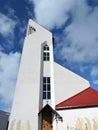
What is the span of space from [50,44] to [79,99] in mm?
7805

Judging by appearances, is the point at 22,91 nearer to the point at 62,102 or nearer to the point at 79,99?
the point at 62,102

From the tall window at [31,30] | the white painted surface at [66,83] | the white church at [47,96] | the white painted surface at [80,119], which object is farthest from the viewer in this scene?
the tall window at [31,30]

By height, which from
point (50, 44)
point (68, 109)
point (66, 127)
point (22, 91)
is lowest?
point (66, 127)

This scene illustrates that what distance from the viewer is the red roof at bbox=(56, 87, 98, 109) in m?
16.8

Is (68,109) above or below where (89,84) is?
below

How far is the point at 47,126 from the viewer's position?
17.9m

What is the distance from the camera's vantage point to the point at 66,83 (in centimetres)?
1961

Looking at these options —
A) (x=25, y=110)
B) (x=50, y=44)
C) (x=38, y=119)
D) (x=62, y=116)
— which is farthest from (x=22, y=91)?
(x=50, y=44)

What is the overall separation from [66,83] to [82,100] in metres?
2.75

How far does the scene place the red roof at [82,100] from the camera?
16797 mm

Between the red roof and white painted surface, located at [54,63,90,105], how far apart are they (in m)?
0.54

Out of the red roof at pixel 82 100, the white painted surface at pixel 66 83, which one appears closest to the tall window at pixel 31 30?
the white painted surface at pixel 66 83

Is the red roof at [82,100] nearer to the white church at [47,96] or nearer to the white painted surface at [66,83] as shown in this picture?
the white church at [47,96]

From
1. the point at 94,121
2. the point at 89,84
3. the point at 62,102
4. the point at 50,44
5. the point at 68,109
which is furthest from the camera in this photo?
the point at 50,44
